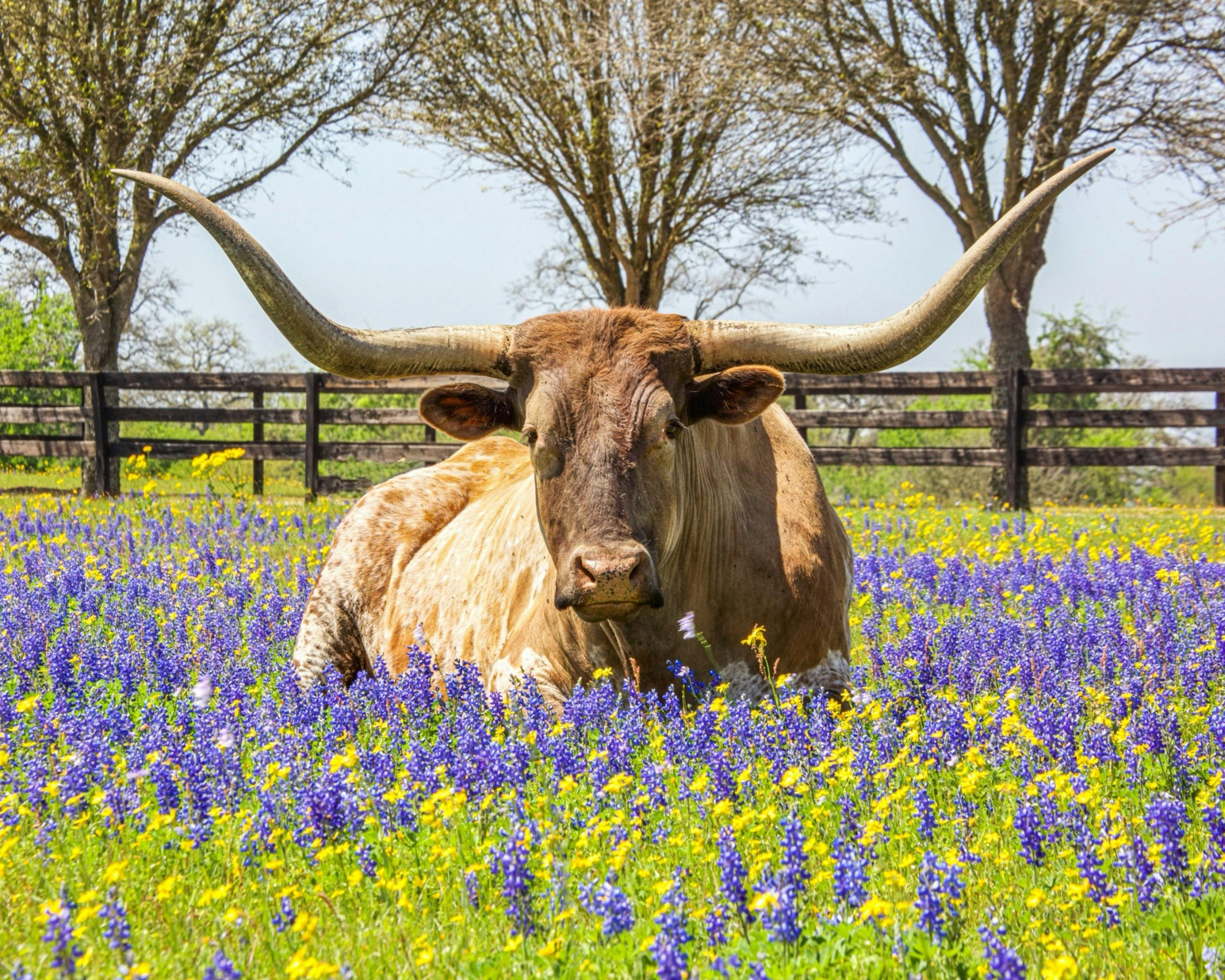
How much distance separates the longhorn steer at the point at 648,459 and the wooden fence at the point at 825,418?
477 inches

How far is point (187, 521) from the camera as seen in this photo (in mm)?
11898

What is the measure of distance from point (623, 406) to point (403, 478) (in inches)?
148

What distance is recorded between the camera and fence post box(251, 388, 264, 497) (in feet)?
65.8

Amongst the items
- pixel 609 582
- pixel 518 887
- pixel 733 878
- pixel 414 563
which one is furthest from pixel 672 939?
pixel 414 563

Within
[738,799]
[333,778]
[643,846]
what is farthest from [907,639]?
[333,778]

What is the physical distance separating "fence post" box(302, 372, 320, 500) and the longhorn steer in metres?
14.1

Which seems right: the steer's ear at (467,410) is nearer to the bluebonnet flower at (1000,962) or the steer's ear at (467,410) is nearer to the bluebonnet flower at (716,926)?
the bluebonnet flower at (716,926)

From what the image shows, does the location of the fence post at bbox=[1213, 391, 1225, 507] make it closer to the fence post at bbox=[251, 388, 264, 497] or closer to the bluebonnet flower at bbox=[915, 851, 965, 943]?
the fence post at bbox=[251, 388, 264, 497]

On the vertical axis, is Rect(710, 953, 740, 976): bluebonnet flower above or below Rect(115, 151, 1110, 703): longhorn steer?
below

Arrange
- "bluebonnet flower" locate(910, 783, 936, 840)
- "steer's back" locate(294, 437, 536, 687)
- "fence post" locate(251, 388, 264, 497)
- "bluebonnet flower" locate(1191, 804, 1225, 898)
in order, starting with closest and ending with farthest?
"bluebonnet flower" locate(1191, 804, 1225, 898) → "bluebonnet flower" locate(910, 783, 936, 840) → "steer's back" locate(294, 437, 536, 687) → "fence post" locate(251, 388, 264, 497)

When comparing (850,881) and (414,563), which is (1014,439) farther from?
(850,881)

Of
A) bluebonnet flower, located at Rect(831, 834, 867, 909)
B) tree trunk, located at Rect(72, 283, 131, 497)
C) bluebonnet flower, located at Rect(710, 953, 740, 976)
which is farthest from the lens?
tree trunk, located at Rect(72, 283, 131, 497)

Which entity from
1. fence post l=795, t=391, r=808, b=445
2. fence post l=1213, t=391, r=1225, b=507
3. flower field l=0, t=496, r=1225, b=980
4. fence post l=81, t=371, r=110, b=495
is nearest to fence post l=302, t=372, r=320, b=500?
fence post l=81, t=371, r=110, b=495

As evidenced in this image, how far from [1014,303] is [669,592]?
16.8 m
